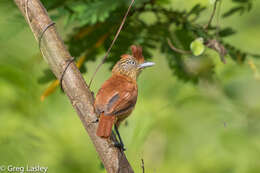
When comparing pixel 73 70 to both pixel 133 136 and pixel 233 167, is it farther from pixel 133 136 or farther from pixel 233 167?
pixel 233 167

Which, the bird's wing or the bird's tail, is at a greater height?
Answer: the bird's tail

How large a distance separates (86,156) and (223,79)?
1.32 meters

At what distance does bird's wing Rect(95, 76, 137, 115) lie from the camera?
2.04m

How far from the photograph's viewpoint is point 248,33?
442 centimetres

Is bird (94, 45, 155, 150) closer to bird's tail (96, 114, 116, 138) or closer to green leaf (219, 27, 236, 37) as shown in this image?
bird's tail (96, 114, 116, 138)

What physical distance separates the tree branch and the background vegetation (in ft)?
1.23

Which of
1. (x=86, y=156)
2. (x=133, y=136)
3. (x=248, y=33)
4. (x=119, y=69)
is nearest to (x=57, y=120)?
(x=86, y=156)

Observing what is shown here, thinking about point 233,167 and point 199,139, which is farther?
point 199,139

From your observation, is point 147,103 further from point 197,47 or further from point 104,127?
point 104,127

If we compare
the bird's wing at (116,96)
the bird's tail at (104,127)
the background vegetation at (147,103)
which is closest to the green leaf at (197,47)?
the background vegetation at (147,103)

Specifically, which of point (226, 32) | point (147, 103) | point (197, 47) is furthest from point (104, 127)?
point (147, 103)

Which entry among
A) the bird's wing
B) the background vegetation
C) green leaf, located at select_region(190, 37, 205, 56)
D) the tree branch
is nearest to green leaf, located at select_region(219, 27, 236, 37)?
the background vegetation

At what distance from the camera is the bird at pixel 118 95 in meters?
1.93

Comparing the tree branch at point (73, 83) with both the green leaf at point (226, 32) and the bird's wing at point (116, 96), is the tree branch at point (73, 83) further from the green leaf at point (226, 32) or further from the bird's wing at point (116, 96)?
the green leaf at point (226, 32)
